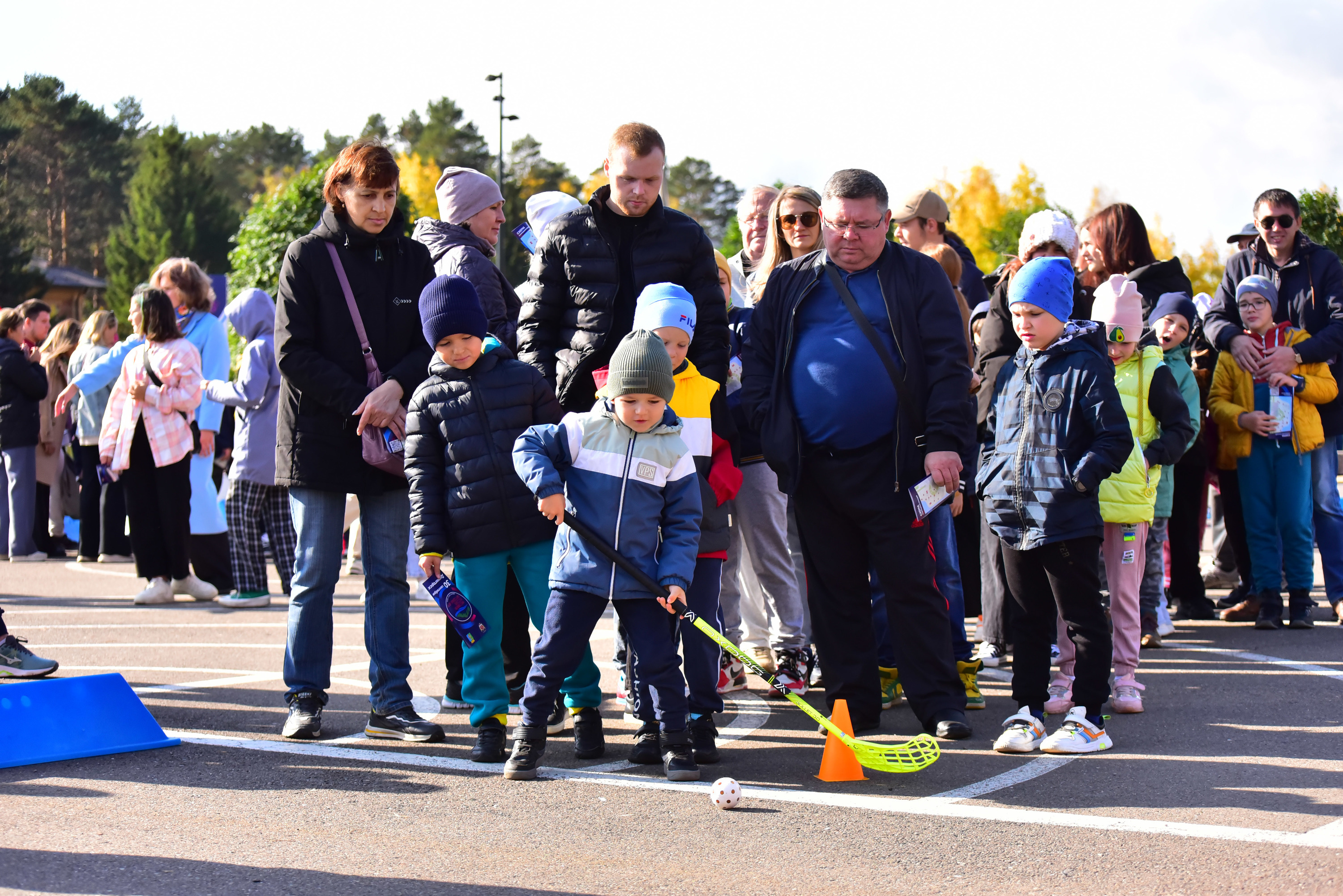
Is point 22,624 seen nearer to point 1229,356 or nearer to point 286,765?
point 286,765

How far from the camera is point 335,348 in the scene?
540 centimetres

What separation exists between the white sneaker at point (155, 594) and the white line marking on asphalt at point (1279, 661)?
23.0 ft

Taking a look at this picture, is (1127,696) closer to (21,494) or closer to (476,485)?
(476,485)

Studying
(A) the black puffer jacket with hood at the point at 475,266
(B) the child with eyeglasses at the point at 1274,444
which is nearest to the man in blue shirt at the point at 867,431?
(A) the black puffer jacket with hood at the point at 475,266

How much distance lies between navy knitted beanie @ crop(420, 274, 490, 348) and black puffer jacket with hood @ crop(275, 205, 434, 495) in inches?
9.5

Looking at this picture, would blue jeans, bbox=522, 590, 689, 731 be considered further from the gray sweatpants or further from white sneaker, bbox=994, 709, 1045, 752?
the gray sweatpants

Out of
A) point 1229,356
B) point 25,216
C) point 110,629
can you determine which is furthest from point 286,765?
point 25,216

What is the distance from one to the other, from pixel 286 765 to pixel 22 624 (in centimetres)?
468

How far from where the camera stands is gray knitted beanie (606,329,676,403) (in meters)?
4.71

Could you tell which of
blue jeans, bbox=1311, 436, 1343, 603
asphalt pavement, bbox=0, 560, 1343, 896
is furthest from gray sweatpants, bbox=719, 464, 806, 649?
blue jeans, bbox=1311, 436, 1343, 603

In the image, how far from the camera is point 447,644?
6.12 m

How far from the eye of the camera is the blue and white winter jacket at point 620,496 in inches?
188

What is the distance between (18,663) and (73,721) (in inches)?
53.3

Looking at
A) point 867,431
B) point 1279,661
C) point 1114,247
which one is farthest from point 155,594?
point 1279,661
